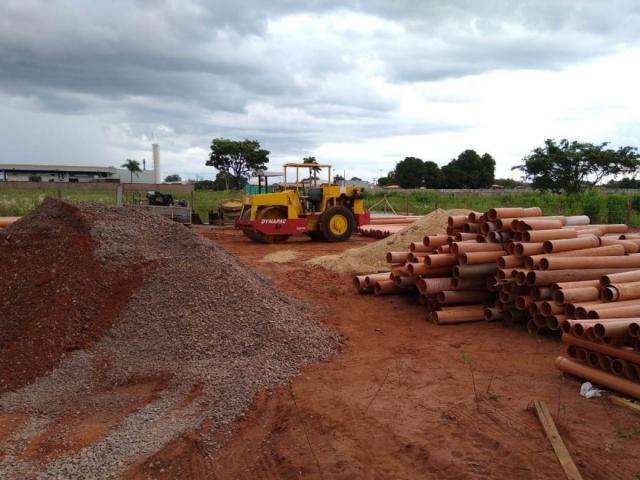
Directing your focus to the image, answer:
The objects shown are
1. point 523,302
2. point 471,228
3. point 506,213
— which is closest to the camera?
point 523,302

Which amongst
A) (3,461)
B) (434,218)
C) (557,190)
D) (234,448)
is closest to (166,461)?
(234,448)

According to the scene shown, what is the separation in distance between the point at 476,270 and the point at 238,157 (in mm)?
48686

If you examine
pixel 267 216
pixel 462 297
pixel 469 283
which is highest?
pixel 267 216

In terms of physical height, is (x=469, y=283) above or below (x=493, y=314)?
above

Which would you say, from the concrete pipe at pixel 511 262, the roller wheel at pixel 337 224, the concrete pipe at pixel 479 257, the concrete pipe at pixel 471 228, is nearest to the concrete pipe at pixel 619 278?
the concrete pipe at pixel 511 262

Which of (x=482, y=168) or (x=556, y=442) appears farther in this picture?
(x=482, y=168)

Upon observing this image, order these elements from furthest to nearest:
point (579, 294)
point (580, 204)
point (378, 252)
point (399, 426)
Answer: point (580, 204), point (378, 252), point (579, 294), point (399, 426)

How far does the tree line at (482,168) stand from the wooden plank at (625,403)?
21928mm

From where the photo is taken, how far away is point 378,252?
12758mm

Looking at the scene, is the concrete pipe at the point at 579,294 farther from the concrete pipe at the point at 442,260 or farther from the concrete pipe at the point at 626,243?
the concrete pipe at the point at 626,243

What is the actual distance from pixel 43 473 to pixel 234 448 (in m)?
1.32

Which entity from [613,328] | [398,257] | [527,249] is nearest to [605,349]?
[613,328]

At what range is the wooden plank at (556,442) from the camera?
361 cm

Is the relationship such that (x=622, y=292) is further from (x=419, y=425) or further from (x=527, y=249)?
(x=419, y=425)
